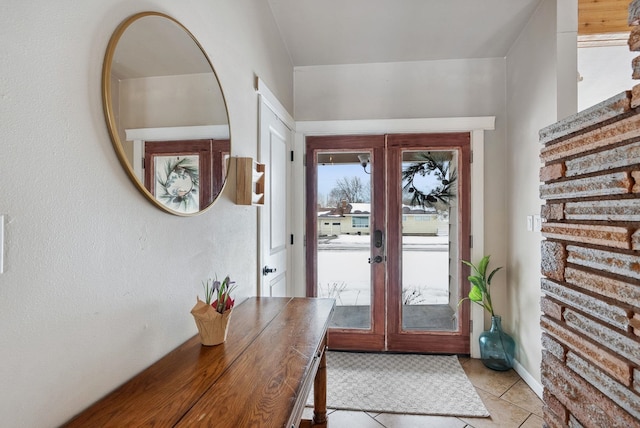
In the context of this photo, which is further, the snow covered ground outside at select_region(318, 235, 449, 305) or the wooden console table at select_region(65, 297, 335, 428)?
the snow covered ground outside at select_region(318, 235, 449, 305)

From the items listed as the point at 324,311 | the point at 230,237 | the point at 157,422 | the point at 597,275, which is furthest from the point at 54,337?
the point at 597,275

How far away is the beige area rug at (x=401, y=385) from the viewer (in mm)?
2160

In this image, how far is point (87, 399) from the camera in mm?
806

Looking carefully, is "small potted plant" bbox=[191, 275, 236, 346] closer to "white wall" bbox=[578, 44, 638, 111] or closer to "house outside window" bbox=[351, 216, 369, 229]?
"house outside window" bbox=[351, 216, 369, 229]

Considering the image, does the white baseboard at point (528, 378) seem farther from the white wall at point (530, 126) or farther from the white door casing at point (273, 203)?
the white door casing at point (273, 203)

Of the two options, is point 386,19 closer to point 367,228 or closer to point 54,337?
point 367,228

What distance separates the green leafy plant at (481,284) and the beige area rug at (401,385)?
1.81 feet

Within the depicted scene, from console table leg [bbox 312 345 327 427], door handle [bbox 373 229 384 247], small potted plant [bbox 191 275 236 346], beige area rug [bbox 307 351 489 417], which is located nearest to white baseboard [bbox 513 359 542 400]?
beige area rug [bbox 307 351 489 417]

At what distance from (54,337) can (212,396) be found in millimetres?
382

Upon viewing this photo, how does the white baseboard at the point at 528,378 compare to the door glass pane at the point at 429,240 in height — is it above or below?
below

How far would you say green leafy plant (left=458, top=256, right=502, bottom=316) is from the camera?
276 centimetres

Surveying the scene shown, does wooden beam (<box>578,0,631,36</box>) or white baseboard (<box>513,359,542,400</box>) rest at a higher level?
wooden beam (<box>578,0,631,36</box>)

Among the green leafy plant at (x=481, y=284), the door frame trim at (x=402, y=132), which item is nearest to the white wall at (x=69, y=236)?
the door frame trim at (x=402, y=132)

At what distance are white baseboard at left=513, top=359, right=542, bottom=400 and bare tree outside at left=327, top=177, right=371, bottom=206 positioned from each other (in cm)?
180
